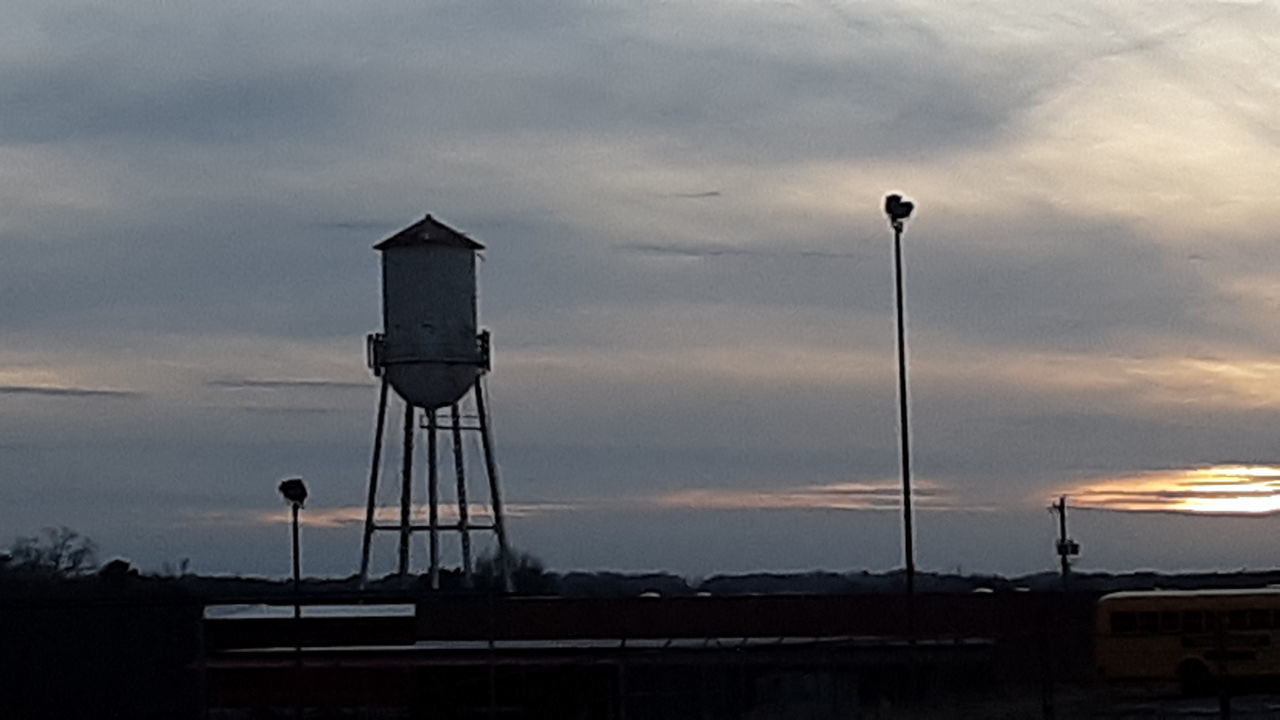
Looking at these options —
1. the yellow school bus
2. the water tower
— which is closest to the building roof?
the water tower

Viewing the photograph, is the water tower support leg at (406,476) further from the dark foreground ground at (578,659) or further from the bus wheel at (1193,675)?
the bus wheel at (1193,675)

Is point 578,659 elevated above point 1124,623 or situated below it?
below

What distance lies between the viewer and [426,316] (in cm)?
5603

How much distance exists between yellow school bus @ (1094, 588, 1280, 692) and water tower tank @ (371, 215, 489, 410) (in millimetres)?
20939

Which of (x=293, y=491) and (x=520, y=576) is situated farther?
(x=520, y=576)

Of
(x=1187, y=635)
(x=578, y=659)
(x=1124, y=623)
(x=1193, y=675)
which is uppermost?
(x=1124, y=623)

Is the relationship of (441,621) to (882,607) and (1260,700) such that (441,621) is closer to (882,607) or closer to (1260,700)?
(882,607)

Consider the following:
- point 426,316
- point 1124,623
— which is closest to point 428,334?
point 426,316

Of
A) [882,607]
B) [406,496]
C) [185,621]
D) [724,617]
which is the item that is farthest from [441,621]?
[185,621]

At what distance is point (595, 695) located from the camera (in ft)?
139

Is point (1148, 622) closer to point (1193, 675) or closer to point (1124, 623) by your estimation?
point (1124, 623)

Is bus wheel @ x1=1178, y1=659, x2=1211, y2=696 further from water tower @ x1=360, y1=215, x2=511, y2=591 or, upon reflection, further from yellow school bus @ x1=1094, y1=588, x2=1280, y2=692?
water tower @ x1=360, y1=215, x2=511, y2=591

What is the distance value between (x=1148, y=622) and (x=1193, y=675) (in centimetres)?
136

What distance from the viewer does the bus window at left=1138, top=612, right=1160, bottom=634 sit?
41656 mm
